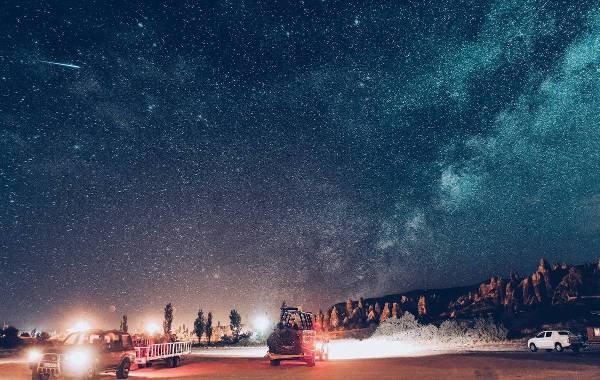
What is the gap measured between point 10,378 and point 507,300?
6774 inches

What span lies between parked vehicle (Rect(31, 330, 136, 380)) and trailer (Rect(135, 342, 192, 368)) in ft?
3.59

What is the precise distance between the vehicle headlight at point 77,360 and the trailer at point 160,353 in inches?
118

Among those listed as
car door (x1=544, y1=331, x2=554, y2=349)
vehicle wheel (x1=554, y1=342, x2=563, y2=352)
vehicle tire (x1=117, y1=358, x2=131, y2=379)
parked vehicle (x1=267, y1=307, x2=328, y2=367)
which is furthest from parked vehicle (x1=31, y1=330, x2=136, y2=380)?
car door (x1=544, y1=331, x2=554, y2=349)

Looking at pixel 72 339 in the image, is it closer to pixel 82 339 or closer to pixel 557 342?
pixel 82 339

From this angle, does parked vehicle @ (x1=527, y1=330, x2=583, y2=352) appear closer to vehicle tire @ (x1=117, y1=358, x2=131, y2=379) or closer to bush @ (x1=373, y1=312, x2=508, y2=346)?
bush @ (x1=373, y1=312, x2=508, y2=346)

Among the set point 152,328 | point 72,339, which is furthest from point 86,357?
point 152,328

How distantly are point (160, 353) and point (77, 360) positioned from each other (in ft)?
17.8

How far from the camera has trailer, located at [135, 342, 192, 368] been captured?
19.6 meters

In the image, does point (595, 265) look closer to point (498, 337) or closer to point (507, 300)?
point (507, 300)

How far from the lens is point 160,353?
21.3 metres

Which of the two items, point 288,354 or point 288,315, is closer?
point 288,354

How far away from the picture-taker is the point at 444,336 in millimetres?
62344

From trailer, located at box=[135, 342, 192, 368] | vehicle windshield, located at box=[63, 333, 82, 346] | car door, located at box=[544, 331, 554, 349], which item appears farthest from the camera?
car door, located at box=[544, 331, 554, 349]

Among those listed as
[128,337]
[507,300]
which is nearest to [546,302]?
[507,300]
